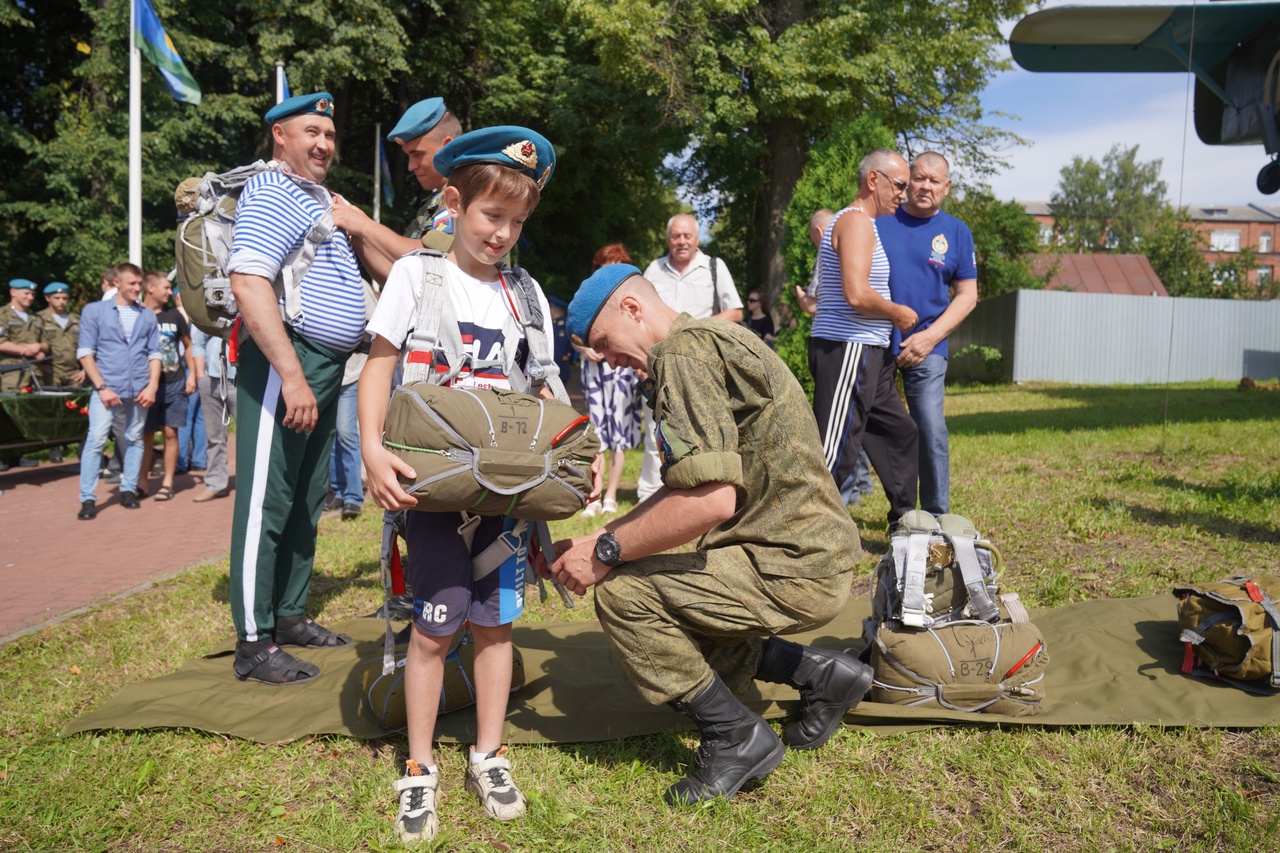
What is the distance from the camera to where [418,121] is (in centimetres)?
384

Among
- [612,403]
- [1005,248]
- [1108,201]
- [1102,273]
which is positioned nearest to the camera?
[612,403]

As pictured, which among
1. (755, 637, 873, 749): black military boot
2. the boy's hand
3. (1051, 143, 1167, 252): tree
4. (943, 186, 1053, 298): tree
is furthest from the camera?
(1051, 143, 1167, 252): tree

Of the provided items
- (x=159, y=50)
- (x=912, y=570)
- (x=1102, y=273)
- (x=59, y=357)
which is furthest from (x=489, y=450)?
(x=1102, y=273)

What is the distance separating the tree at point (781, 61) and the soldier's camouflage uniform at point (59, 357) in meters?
11.3

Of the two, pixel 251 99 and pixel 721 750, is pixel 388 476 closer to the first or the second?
pixel 721 750

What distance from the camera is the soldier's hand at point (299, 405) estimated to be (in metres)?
3.63

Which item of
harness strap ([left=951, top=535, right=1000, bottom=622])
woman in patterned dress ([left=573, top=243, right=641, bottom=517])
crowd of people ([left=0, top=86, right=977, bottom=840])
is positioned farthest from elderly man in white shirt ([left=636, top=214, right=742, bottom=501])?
harness strap ([left=951, top=535, right=1000, bottom=622])

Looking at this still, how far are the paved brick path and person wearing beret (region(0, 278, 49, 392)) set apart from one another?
189cm

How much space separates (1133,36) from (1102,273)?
34598mm

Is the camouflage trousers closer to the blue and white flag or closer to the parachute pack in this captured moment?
the parachute pack

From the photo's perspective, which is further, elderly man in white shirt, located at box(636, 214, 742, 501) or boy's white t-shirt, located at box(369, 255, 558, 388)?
elderly man in white shirt, located at box(636, 214, 742, 501)

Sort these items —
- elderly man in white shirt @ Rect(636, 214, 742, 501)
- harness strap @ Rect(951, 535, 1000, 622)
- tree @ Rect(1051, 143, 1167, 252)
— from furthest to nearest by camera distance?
1. tree @ Rect(1051, 143, 1167, 252)
2. elderly man in white shirt @ Rect(636, 214, 742, 501)
3. harness strap @ Rect(951, 535, 1000, 622)

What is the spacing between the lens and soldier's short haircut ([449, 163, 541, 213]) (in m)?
2.83

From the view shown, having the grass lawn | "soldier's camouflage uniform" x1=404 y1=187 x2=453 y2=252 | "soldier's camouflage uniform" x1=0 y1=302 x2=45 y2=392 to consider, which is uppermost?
"soldier's camouflage uniform" x1=404 y1=187 x2=453 y2=252
